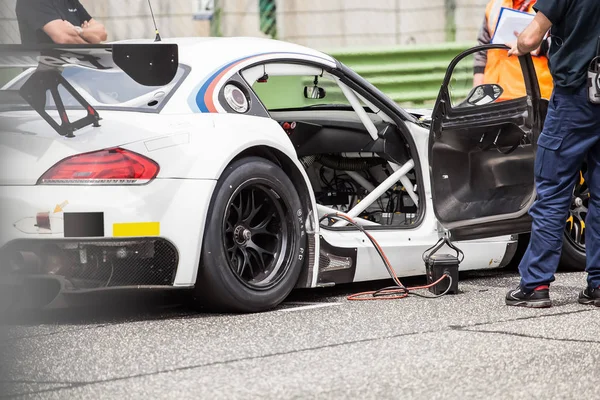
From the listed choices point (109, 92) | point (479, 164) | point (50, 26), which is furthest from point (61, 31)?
point (479, 164)

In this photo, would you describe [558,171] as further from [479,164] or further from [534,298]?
[479,164]

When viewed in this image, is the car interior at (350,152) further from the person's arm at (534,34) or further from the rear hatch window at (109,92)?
the person's arm at (534,34)

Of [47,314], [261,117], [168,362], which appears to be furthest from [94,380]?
[261,117]

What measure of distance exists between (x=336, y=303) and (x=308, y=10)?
6.79m

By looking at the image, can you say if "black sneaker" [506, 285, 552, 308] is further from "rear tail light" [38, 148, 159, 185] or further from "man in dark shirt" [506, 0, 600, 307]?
"rear tail light" [38, 148, 159, 185]

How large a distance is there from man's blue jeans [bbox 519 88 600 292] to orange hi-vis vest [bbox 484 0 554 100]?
144 centimetres

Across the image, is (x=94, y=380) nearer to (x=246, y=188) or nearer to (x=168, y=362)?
(x=168, y=362)

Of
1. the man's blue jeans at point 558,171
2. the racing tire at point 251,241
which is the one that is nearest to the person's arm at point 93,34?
the racing tire at point 251,241

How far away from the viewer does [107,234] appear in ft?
15.4

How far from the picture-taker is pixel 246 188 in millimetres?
5199

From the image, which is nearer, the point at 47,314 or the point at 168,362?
the point at 168,362

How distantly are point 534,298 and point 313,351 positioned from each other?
1628 mm

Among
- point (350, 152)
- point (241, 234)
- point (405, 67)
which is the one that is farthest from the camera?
point (405, 67)

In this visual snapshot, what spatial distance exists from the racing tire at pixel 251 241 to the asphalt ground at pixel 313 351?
117 mm
